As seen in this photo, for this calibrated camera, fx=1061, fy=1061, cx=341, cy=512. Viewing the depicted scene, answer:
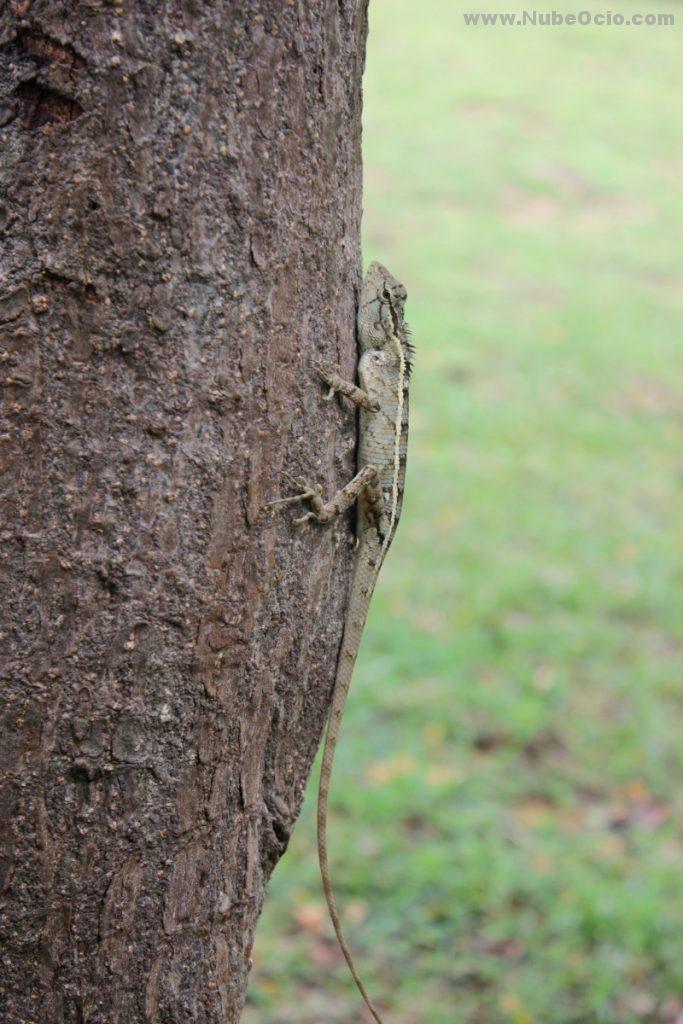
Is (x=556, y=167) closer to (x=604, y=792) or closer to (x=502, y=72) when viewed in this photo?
(x=502, y=72)

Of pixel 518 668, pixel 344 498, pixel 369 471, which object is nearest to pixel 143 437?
pixel 344 498

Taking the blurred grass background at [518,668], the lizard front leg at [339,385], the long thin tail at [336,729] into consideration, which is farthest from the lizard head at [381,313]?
the blurred grass background at [518,668]

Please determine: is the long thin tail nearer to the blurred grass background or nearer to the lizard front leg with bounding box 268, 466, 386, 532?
the lizard front leg with bounding box 268, 466, 386, 532

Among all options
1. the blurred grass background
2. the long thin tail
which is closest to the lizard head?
the long thin tail

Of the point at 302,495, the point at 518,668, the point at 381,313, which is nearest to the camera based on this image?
the point at 302,495

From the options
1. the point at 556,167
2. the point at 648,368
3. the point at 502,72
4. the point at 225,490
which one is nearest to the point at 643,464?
the point at 648,368

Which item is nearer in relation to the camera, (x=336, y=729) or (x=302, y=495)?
(x=302, y=495)

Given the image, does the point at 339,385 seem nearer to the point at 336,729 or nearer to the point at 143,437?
the point at 143,437
